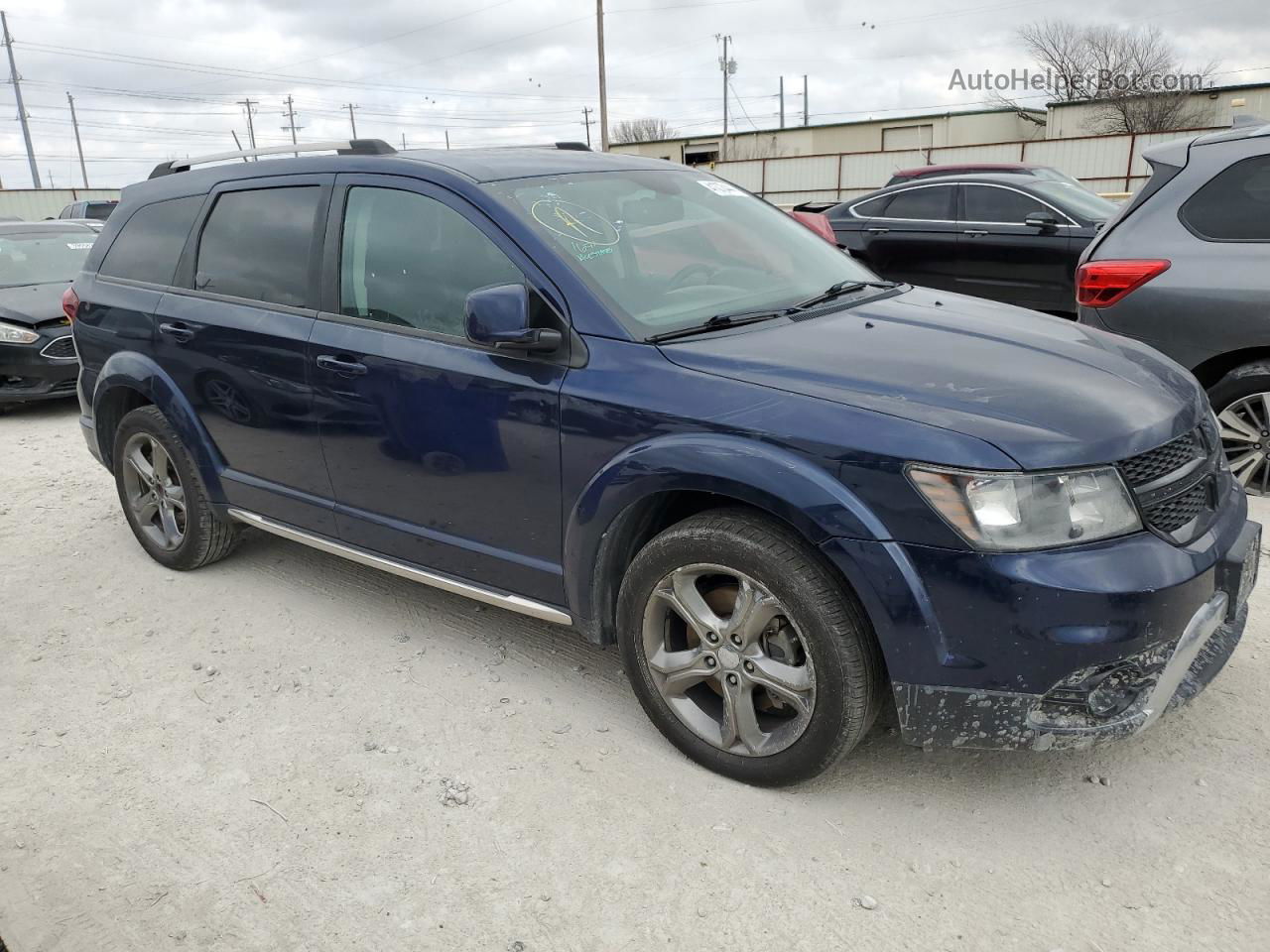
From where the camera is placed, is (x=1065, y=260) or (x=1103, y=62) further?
(x=1103, y=62)

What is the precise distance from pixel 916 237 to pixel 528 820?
8115 millimetres

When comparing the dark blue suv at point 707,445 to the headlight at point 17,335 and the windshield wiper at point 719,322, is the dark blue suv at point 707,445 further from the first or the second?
the headlight at point 17,335

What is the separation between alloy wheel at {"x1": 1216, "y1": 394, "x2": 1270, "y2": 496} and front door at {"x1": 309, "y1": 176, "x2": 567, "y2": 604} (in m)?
3.46

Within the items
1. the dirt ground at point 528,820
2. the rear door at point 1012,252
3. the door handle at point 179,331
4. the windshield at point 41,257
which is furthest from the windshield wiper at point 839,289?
the windshield at point 41,257

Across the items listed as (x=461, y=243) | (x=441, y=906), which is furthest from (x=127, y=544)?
(x=441, y=906)

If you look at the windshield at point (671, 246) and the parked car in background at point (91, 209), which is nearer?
the windshield at point (671, 246)

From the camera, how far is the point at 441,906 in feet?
8.16

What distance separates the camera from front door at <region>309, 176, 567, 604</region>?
10.2 feet

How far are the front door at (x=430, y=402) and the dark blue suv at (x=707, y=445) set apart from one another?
11mm

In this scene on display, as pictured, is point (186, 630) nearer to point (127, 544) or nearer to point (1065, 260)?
point (127, 544)

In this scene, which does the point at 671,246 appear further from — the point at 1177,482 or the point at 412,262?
the point at 1177,482

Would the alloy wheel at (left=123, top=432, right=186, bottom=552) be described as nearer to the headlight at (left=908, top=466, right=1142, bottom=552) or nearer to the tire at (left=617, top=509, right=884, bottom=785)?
the tire at (left=617, top=509, right=884, bottom=785)

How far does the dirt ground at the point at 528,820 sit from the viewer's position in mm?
2412

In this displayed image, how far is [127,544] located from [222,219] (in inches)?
75.9
